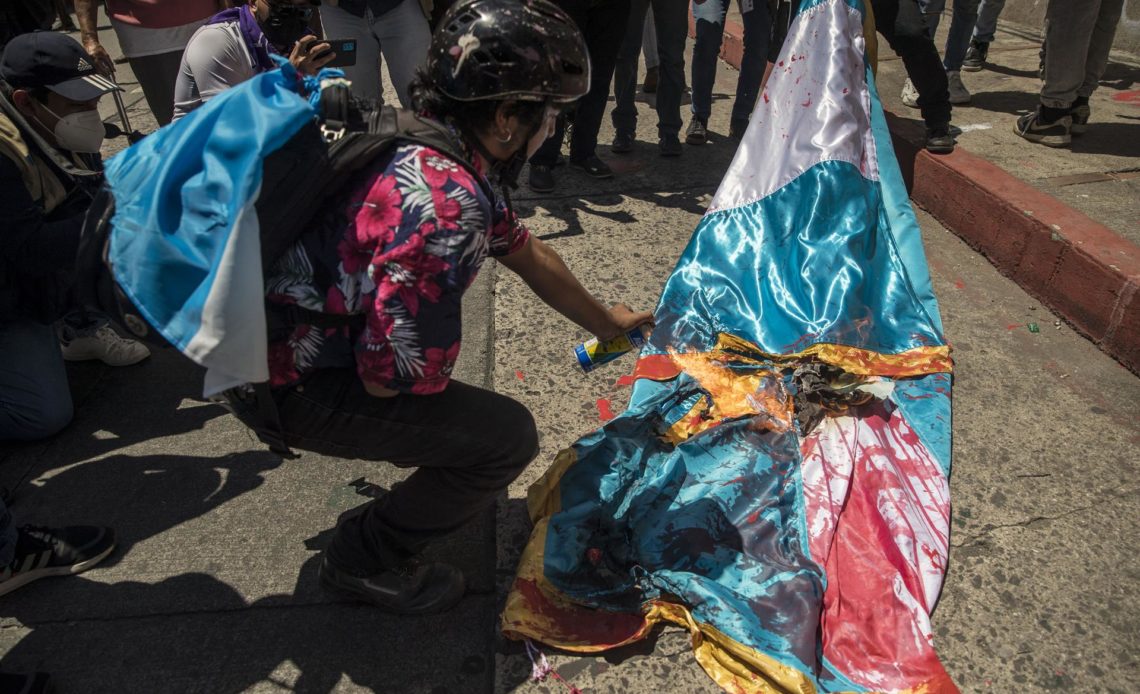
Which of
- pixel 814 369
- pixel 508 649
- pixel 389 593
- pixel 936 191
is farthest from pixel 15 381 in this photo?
pixel 936 191

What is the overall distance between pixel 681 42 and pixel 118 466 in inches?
152

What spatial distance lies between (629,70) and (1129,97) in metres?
3.58

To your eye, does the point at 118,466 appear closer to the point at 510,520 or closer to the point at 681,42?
the point at 510,520

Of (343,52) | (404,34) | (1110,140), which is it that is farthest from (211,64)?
(1110,140)

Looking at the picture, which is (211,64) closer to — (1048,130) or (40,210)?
(40,210)

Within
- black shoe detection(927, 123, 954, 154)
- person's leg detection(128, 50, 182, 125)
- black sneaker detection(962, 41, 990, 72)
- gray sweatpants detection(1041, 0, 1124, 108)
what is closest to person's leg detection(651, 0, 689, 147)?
black shoe detection(927, 123, 954, 154)

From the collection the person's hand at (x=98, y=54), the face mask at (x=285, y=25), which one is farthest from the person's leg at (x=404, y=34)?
the person's hand at (x=98, y=54)

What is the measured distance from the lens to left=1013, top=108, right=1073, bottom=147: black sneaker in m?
4.55

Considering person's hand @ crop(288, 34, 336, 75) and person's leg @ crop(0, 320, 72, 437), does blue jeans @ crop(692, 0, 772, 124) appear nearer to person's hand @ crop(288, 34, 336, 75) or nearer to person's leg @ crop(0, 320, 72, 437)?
person's hand @ crop(288, 34, 336, 75)

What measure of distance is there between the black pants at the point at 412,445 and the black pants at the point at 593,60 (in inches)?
101

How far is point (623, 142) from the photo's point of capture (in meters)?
5.12

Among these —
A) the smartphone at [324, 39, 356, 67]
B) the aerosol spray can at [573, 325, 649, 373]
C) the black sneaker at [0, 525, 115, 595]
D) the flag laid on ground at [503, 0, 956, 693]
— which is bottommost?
the black sneaker at [0, 525, 115, 595]

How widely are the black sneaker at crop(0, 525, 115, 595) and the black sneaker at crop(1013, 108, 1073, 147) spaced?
5174 millimetres

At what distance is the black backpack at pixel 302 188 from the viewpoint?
140 cm
